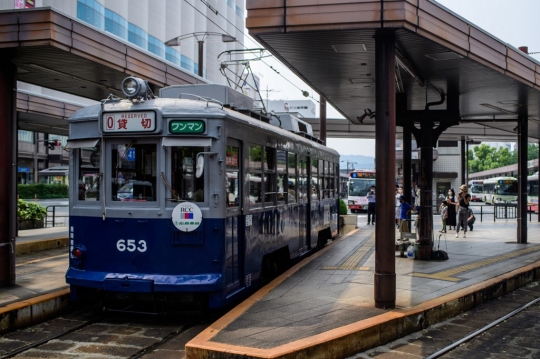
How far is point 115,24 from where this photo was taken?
44.6m

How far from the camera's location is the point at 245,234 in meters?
8.16

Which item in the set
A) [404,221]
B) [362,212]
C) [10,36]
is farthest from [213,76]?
[10,36]

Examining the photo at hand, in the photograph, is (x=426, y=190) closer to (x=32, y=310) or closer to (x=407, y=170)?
(x=407, y=170)

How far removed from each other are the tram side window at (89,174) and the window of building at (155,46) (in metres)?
43.5

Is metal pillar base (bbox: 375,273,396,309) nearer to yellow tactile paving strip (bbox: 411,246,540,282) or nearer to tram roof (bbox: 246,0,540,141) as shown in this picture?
yellow tactile paving strip (bbox: 411,246,540,282)

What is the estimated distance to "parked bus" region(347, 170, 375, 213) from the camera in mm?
36062

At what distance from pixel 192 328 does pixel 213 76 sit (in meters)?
53.6

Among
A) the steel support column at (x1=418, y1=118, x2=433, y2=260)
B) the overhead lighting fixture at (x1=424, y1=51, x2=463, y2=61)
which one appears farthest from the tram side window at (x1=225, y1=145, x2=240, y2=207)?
the steel support column at (x1=418, y1=118, x2=433, y2=260)

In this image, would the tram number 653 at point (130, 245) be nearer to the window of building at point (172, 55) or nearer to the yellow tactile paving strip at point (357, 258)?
the yellow tactile paving strip at point (357, 258)

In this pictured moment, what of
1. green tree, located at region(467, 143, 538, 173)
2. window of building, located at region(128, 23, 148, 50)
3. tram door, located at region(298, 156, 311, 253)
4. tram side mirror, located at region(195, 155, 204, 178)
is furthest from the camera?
green tree, located at region(467, 143, 538, 173)

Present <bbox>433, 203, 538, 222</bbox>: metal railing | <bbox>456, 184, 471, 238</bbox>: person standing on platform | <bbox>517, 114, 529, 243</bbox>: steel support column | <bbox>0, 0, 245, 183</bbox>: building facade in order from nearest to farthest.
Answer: <bbox>517, 114, 529, 243</bbox>: steel support column, <bbox>456, 184, 471, 238</bbox>: person standing on platform, <bbox>433, 203, 538, 222</bbox>: metal railing, <bbox>0, 0, 245, 183</bbox>: building facade

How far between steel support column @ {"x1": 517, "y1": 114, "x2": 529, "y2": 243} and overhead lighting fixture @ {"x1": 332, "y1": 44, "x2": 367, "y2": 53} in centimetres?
873

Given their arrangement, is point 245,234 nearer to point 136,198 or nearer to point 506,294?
point 136,198

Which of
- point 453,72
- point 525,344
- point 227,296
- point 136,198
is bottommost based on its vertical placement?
point 525,344
